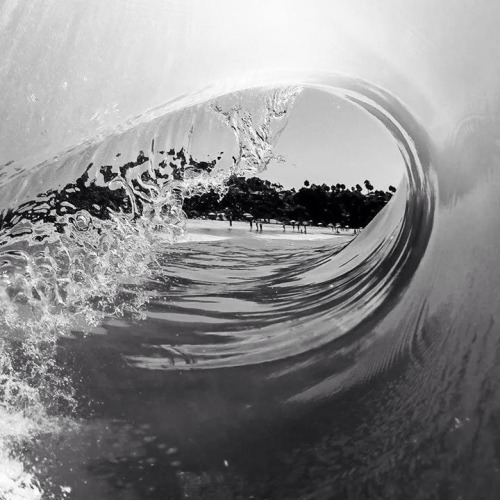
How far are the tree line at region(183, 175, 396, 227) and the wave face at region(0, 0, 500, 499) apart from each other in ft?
0.62

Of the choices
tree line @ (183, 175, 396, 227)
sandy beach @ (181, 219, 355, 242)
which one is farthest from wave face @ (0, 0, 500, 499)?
sandy beach @ (181, 219, 355, 242)

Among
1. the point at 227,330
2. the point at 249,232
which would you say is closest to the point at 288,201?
the point at 249,232

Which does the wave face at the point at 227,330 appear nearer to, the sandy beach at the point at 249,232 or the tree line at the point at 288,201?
the tree line at the point at 288,201

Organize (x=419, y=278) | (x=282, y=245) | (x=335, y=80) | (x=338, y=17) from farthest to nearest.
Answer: (x=282, y=245) → (x=419, y=278) → (x=335, y=80) → (x=338, y=17)

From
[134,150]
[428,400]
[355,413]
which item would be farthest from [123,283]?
[428,400]

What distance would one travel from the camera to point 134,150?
189 centimetres

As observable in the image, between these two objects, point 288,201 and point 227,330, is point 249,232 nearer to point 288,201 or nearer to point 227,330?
point 288,201

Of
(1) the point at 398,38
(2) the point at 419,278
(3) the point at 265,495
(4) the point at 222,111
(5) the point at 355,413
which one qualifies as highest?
(1) the point at 398,38

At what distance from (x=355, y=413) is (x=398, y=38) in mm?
1040

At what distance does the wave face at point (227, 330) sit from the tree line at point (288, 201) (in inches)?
7.5

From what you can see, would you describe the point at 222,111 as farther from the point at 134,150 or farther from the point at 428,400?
the point at 428,400

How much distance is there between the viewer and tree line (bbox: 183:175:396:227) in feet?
7.91

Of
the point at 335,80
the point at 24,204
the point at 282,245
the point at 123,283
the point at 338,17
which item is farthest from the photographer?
the point at 282,245

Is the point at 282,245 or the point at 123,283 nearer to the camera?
the point at 123,283
